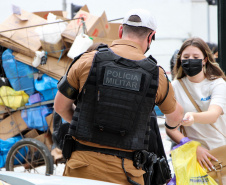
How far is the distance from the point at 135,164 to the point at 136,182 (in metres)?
0.12

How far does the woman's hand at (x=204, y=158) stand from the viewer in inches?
121

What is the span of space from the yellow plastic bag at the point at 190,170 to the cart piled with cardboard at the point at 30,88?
261cm

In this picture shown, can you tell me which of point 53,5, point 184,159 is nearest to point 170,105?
point 184,159

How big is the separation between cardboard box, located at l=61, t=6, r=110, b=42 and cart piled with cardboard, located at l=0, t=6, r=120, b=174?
0.5 inches

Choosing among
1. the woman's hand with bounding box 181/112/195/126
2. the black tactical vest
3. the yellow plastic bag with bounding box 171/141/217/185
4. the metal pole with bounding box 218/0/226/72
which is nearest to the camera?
the black tactical vest

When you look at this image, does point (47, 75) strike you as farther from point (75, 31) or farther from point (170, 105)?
point (170, 105)

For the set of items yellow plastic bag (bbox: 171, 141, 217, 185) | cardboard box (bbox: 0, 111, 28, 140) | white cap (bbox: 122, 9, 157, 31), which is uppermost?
white cap (bbox: 122, 9, 157, 31)

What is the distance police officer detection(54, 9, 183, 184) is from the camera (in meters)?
2.44

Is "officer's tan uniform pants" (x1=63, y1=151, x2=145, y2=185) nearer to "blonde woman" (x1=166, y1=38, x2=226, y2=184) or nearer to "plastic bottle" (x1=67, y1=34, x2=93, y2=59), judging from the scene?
"blonde woman" (x1=166, y1=38, x2=226, y2=184)

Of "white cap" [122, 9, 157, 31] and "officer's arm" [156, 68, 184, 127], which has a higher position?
"white cap" [122, 9, 157, 31]

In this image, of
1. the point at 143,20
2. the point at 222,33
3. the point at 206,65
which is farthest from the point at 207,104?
the point at 222,33

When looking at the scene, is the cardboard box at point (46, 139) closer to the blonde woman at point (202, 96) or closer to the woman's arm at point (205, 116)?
the blonde woman at point (202, 96)

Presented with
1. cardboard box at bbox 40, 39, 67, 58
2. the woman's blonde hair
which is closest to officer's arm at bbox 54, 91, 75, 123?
the woman's blonde hair

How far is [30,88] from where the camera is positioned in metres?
5.50
